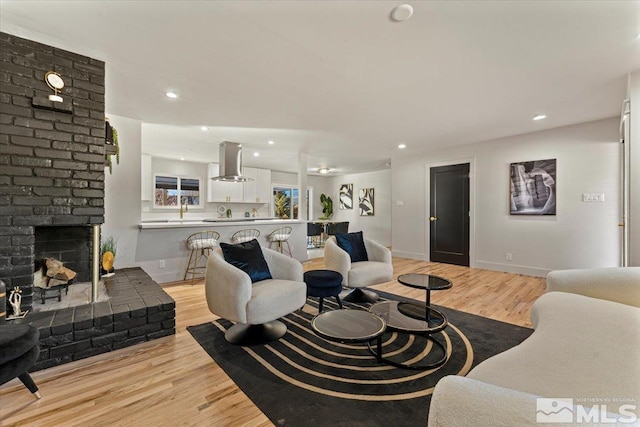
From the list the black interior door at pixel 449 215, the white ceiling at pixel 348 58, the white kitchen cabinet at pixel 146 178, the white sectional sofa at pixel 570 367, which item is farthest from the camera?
the white kitchen cabinet at pixel 146 178

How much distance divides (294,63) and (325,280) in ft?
6.93

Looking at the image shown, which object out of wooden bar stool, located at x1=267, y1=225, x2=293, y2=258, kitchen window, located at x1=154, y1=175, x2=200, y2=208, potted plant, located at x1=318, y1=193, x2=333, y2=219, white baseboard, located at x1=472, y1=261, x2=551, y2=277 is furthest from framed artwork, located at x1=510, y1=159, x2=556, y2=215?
kitchen window, located at x1=154, y1=175, x2=200, y2=208

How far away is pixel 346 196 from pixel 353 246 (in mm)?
6396

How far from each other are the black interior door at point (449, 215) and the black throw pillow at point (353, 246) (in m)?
2.87

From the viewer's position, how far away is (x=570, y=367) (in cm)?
119

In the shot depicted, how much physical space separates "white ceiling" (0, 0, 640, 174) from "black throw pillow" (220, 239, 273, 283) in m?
1.68

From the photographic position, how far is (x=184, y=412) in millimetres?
1535

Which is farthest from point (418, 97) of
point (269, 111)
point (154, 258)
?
point (154, 258)

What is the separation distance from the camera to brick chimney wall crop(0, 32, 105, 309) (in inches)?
82.8

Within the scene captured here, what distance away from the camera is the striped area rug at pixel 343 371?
1526mm

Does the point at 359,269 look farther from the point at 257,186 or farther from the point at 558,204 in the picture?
the point at 257,186

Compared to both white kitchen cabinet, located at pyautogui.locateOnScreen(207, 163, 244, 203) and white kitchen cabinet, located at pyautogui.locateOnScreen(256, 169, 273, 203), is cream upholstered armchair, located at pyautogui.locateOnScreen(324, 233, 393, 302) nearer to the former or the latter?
white kitchen cabinet, located at pyautogui.locateOnScreen(207, 163, 244, 203)

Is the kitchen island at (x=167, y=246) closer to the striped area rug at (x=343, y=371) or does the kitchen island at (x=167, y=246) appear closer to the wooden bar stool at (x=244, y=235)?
the wooden bar stool at (x=244, y=235)

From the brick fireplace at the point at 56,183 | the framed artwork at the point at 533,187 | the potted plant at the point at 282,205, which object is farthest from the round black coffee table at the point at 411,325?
the potted plant at the point at 282,205
